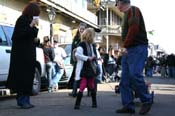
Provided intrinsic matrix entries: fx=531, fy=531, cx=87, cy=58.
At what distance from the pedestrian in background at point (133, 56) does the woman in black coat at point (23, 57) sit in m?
2.01

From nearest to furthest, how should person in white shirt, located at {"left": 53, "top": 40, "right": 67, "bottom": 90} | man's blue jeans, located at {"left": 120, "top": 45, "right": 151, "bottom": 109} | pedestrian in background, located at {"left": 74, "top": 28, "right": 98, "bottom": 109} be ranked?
man's blue jeans, located at {"left": 120, "top": 45, "right": 151, "bottom": 109} < pedestrian in background, located at {"left": 74, "top": 28, "right": 98, "bottom": 109} < person in white shirt, located at {"left": 53, "top": 40, "right": 67, "bottom": 90}

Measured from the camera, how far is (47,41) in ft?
53.6

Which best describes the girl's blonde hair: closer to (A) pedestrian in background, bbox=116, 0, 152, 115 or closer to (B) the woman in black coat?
(B) the woman in black coat

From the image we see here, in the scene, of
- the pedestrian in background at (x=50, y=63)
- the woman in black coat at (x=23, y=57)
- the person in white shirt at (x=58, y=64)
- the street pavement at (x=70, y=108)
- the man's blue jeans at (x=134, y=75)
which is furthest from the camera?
the person in white shirt at (x=58, y=64)

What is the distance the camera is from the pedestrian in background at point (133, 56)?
904 centimetres

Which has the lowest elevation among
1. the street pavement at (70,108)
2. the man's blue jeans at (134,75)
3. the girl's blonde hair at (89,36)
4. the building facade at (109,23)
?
the street pavement at (70,108)

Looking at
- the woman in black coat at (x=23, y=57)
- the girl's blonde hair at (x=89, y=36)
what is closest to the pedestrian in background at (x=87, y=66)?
the girl's blonde hair at (x=89, y=36)

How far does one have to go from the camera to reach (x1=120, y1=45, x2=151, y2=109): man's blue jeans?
902cm

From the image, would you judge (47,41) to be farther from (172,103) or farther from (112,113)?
(112,113)

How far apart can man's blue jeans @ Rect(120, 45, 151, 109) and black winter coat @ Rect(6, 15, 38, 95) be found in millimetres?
2125

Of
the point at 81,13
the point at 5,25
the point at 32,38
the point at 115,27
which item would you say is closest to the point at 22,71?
the point at 32,38

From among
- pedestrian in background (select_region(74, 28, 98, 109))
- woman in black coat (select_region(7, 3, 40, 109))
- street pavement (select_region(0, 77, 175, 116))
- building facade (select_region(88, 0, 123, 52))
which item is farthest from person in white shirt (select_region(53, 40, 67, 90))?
building facade (select_region(88, 0, 123, 52))

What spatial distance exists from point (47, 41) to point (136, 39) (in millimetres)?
7461

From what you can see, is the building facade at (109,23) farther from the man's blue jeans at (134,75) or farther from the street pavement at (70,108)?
the man's blue jeans at (134,75)
